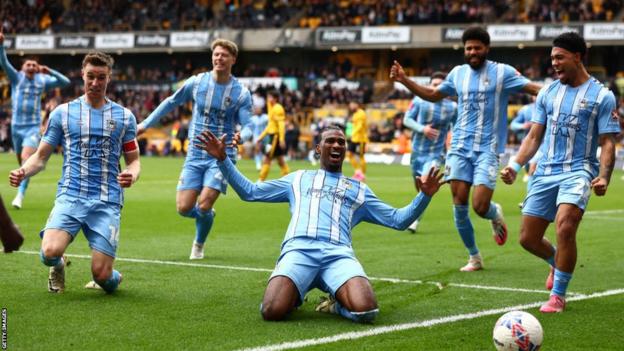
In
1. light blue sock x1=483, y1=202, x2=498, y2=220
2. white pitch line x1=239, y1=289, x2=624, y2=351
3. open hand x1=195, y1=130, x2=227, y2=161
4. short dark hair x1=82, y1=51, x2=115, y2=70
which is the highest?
short dark hair x1=82, y1=51, x2=115, y2=70

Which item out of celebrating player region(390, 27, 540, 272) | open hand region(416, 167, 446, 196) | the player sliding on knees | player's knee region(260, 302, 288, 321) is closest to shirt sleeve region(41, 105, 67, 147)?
the player sliding on knees

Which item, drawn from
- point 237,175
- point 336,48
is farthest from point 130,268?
point 336,48

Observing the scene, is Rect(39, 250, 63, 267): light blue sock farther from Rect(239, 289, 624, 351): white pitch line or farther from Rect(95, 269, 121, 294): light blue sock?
Rect(239, 289, 624, 351): white pitch line

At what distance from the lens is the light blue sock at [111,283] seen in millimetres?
8578

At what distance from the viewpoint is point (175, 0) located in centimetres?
6306

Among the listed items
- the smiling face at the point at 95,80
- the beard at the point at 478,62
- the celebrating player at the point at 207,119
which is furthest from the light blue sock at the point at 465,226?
the smiling face at the point at 95,80

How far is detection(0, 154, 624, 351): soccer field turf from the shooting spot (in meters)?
6.92

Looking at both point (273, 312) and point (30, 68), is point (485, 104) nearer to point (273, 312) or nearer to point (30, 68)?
point (273, 312)

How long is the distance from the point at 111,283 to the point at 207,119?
11.4 feet

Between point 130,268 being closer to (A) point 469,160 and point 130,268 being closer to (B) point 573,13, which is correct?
(A) point 469,160

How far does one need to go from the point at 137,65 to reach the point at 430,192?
58.8 meters

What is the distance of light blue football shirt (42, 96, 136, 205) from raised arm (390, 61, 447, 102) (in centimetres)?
275

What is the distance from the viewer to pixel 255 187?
8219mm

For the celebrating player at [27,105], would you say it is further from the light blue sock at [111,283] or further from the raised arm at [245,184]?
the raised arm at [245,184]
